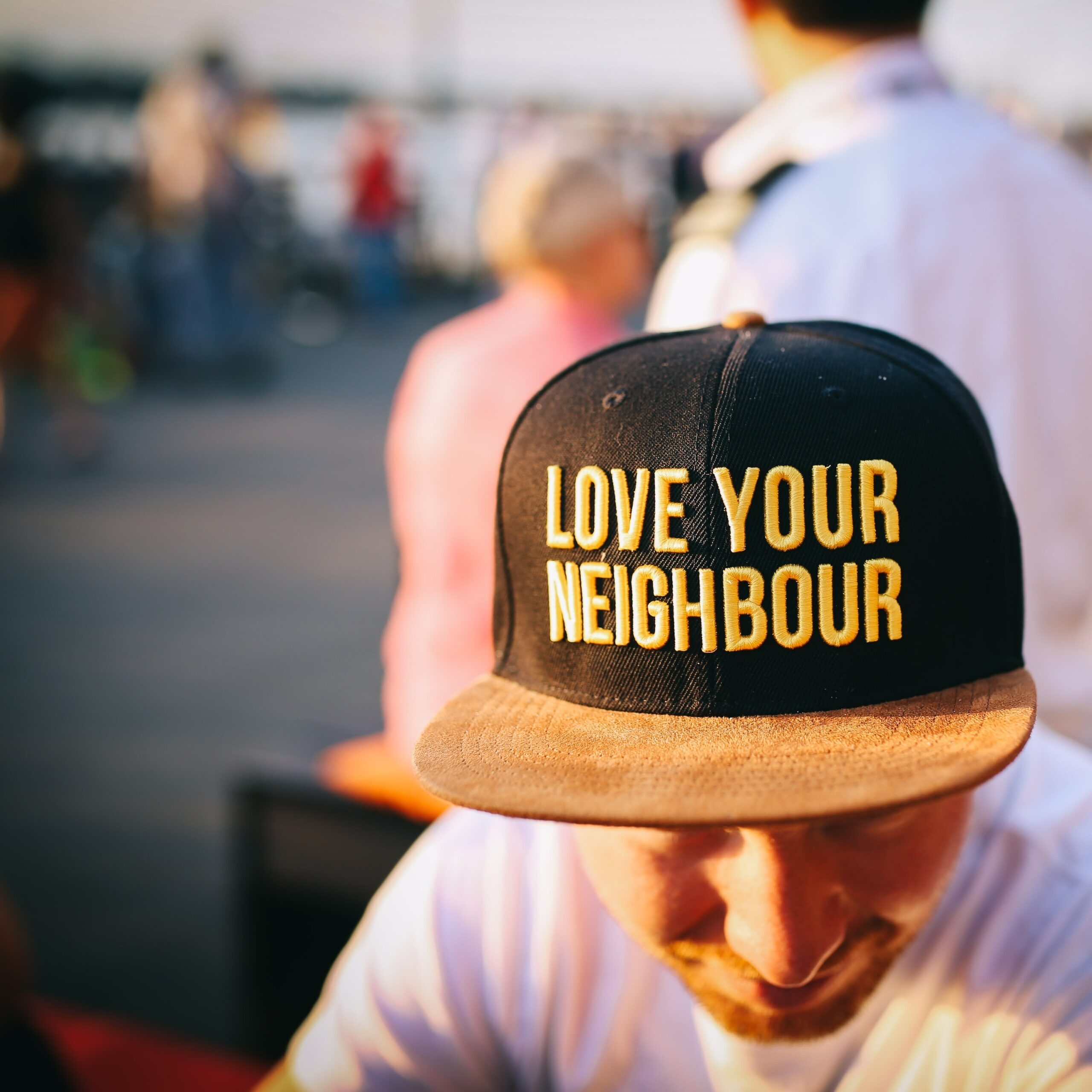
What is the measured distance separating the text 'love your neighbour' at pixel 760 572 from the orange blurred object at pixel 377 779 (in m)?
1.39

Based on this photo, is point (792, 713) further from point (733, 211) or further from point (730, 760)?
point (733, 211)

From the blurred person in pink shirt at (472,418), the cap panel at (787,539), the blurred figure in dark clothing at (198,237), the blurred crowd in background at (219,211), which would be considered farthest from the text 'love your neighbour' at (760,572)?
the blurred figure in dark clothing at (198,237)

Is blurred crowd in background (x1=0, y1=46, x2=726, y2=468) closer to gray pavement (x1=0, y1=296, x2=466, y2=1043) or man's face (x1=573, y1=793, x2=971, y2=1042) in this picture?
gray pavement (x1=0, y1=296, x2=466, y2=1043)

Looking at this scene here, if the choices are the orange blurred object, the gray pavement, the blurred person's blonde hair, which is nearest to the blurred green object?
the gray pavement

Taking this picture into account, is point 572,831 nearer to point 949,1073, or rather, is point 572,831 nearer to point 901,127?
point 949,1073

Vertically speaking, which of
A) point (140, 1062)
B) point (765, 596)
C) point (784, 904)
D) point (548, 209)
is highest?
point (548, 209)

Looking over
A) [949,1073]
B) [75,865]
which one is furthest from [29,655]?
[949,1073]

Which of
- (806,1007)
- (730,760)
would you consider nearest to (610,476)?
(730,760)

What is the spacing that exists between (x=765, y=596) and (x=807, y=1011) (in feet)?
1.29

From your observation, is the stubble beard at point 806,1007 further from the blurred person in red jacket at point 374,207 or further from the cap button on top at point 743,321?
the blurred person in red jacket at point 374,207

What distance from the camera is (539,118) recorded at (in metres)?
17.0

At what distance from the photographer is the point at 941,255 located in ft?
5.27

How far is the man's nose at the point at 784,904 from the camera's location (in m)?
0.90

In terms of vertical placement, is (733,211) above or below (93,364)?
below
